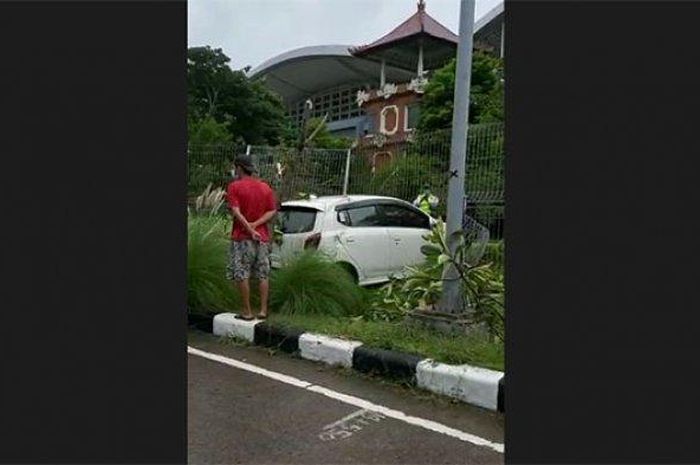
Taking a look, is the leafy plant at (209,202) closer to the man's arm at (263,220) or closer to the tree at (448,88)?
the man's arm at (263,220)

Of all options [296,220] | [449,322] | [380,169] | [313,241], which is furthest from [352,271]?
[380,169]

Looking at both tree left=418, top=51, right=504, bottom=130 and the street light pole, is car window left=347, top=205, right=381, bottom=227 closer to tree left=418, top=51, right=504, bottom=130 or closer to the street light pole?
the street light pole

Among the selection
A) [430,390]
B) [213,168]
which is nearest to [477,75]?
[213,168]

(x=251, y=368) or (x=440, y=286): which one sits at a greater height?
(x=440, y=286)

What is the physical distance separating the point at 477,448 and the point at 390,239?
4.27 metres

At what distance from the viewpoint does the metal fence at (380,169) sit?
835 centimetres

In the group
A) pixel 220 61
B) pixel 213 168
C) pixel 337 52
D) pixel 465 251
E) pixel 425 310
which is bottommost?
pixel 425 310

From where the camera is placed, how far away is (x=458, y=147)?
14.4 feet

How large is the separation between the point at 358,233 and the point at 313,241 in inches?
24.5

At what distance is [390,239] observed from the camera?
711 centimetres

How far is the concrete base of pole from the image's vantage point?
4.33m

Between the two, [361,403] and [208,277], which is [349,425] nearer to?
[361,403]

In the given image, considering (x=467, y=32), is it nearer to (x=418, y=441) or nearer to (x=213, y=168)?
(x=418, y=441)

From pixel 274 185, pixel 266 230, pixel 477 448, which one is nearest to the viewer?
pixel 477 448
